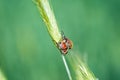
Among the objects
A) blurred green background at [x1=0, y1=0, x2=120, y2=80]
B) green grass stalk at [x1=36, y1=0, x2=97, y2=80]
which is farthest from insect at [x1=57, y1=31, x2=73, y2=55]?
blurred green background at [x1=0, y1=0, x2=120, y2=80]

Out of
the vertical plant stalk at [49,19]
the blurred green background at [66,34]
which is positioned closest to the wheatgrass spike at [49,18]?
the vertical plant stalk at [49,19]

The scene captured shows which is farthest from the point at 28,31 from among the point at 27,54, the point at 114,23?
the point at 114,23

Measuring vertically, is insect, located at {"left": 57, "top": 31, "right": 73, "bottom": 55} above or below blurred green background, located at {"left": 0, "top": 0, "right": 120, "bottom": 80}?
above

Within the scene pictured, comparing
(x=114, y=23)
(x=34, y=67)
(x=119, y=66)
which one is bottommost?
(x=119, y=66)

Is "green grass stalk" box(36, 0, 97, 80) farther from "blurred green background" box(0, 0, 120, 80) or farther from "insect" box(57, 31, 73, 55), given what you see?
"blurred green background" box(0, 0, 120, 80)

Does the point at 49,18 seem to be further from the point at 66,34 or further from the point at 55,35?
the point at 66,34

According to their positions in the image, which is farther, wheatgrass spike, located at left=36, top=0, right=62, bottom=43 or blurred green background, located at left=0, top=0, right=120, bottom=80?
blurred green background, located at left=0, top=0, right=120, bottom=80

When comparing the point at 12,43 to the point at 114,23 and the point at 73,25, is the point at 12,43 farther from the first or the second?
the point at 114,23

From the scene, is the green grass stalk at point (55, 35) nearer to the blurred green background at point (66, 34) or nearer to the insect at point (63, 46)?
the insect at point (63, 46)
